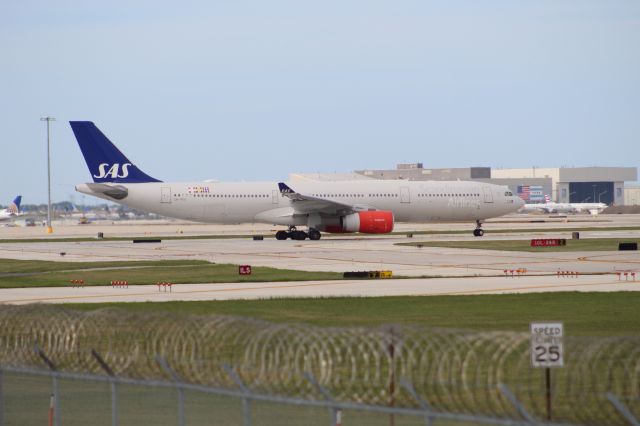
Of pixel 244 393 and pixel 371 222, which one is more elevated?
pixel 371 222

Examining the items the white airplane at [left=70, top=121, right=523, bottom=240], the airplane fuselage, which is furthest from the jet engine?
the airplane fuselage

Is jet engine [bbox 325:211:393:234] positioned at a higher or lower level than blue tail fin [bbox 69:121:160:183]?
lower

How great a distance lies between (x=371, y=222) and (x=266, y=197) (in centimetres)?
898

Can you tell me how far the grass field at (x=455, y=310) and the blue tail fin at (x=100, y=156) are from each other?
45467mm

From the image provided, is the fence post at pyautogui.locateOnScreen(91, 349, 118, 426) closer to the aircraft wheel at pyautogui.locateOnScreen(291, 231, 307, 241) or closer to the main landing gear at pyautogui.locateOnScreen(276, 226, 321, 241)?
the main landing gear at pyautogui.locateOnScreen(276, 226, 321, 241)

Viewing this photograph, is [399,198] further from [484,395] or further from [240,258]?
[484,395]

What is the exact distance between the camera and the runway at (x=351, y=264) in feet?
127

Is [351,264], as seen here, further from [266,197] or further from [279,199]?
[266,197]

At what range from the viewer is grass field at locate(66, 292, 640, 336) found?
28.2m

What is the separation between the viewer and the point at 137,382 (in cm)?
1345

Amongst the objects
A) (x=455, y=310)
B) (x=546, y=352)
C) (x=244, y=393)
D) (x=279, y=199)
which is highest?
(x=279, y=199)

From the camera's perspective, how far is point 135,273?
49.8m

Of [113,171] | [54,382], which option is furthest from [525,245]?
[54,382]

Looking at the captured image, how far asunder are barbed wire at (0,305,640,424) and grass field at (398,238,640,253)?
48190 mm
